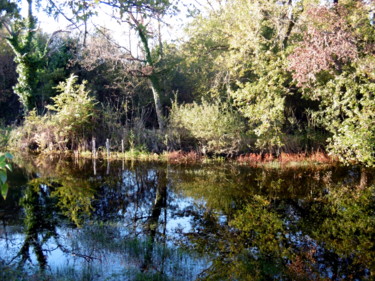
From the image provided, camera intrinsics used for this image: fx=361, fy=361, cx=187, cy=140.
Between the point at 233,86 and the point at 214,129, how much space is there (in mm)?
3774

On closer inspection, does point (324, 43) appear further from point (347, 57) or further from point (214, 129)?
point (214, 129)

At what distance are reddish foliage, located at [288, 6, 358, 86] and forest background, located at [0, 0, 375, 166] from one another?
39 millimetres

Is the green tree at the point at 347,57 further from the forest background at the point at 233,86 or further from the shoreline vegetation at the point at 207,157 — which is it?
the shoreline vegetation at the point at 207,157

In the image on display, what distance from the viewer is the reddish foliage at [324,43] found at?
11053 millimetres

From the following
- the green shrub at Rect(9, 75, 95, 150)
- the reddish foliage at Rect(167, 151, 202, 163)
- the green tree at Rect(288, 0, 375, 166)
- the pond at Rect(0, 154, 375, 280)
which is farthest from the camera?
the green shrub at Rect(9, 75, 95, 150)

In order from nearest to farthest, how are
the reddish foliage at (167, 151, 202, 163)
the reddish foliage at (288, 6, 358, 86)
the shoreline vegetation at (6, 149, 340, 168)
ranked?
1. the reddish foliage at (288, 6, 358, 86)
2. the shoreline vegetation at (6, 149, 340, 168)
3. the reddish foliage at (167, 151, 202, 163)

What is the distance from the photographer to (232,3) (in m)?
15.6

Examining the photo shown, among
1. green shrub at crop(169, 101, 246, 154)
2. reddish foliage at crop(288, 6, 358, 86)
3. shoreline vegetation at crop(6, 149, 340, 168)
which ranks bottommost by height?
shoreline vegetation at crop(6, 149, 340, 168)

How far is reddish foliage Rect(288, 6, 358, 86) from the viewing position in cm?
1105

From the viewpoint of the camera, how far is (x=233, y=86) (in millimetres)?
17625

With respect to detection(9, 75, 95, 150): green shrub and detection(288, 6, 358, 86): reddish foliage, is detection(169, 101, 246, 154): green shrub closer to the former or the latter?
detection(288, 6, 358, 86): reddish foliage

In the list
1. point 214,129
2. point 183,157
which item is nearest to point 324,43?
point 214,129

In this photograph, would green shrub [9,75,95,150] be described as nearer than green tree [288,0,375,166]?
No

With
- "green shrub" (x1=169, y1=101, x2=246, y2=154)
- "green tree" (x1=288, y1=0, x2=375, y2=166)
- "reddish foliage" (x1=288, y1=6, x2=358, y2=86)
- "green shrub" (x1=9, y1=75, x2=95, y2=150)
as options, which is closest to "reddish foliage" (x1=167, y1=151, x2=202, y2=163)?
"green shrub" (x1=169, y1=101, x2=246, y2=154)
